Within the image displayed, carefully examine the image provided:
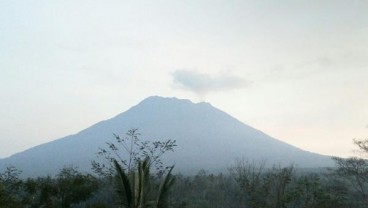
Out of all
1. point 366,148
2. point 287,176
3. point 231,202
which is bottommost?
point 231,202

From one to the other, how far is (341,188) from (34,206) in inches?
1133

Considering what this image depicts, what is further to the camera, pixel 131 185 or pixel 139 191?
pixel 131 185

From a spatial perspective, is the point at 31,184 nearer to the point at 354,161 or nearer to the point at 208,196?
the point at 354,161

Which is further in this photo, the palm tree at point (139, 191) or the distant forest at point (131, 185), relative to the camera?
the distant forest at point (131, 185)

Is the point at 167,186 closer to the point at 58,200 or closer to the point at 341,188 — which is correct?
the point at 58,200

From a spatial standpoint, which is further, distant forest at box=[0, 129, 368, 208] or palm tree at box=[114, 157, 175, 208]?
distant forest at box=[0, 129, 368, 208]

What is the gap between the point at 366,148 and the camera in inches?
1147

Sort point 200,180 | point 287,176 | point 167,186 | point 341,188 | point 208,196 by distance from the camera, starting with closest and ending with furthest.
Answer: point 167,186 → point 287,176 → point 341,188 → point 208,196 → point 200,180

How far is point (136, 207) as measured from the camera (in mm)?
13680

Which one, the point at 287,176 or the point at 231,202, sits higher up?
the point at 287,176

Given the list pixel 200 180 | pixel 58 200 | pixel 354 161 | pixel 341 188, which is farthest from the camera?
pixel 200 180

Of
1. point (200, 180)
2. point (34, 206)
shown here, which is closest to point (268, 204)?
point (34, 206)

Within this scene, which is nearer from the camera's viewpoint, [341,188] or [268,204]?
[268,204]

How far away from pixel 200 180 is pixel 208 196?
27.9 ft
